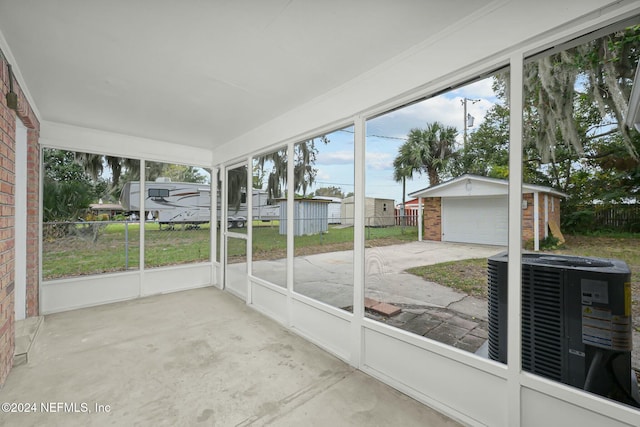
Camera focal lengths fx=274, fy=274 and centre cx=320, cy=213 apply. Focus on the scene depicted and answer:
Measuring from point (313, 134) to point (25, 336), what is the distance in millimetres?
3529

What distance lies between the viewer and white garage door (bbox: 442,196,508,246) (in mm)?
1642

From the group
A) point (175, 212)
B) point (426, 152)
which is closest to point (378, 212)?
point (426, 152)

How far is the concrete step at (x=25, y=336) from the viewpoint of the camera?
2368mm

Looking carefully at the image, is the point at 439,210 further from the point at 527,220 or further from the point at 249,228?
the point at 249,228

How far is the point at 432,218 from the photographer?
2.01m

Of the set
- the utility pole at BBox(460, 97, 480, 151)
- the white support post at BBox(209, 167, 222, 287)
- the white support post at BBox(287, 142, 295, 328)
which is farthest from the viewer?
the white support post at BBox(209, 167, 222, 287)

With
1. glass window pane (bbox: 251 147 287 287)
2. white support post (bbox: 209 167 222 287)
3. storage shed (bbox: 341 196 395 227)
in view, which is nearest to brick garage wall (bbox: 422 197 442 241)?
storage shed (bbox: 341 196 395 227)

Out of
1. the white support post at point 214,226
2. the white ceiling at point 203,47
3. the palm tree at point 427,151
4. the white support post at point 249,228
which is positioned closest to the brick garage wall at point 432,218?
the palm tree at point 427,151

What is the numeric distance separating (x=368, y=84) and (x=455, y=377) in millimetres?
2242

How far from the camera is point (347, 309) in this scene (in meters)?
2.52

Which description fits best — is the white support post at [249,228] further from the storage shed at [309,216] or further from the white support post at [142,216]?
the white support post at [142,216]

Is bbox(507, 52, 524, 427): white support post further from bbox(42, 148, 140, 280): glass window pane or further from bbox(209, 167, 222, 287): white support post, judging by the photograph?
bbox(42, 148, 140, 280): glass window pane

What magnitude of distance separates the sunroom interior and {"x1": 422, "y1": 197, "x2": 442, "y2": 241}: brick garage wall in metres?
0.05

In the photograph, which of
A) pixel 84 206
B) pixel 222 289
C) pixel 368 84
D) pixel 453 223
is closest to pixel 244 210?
pixel 222 289
